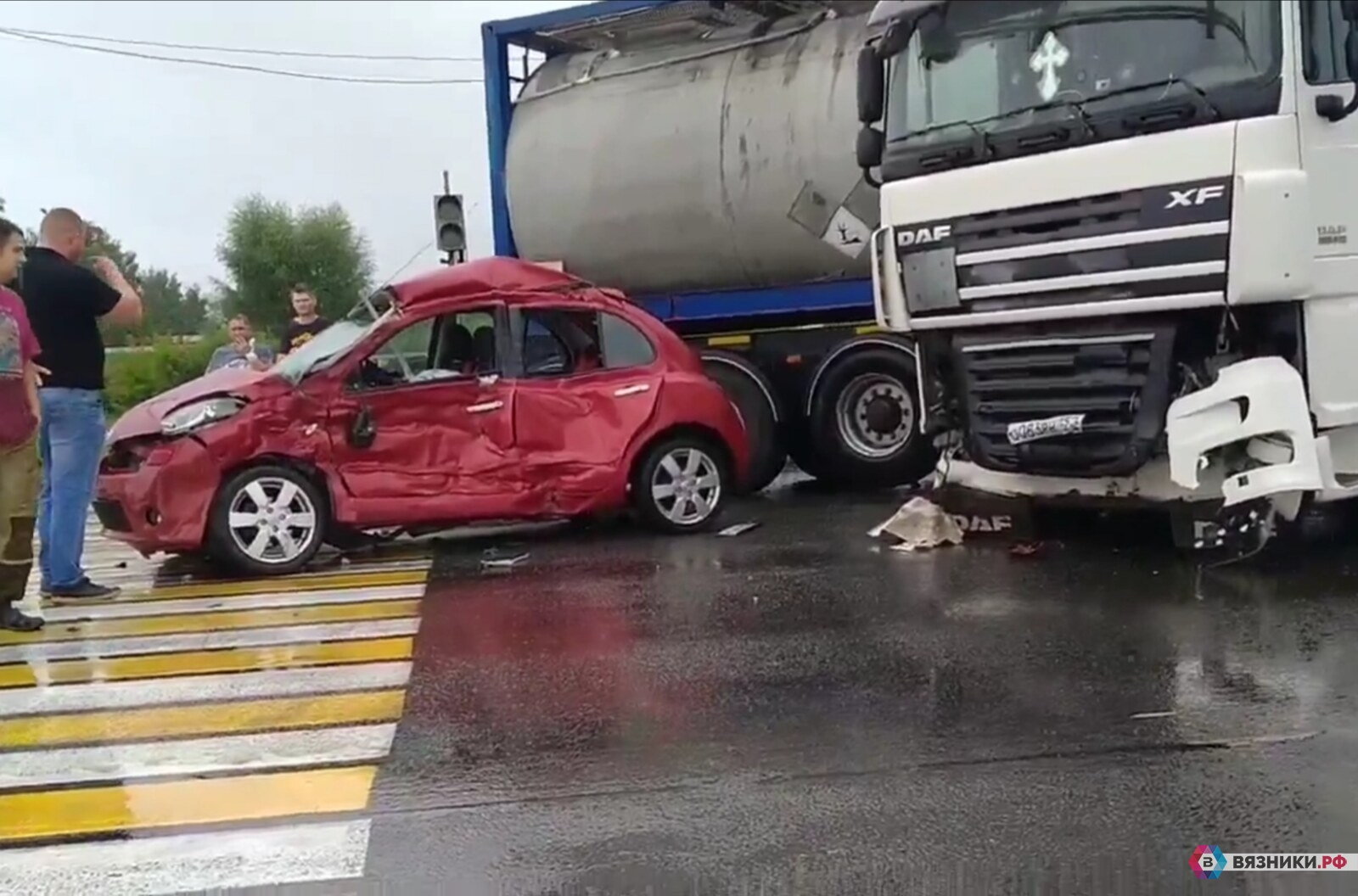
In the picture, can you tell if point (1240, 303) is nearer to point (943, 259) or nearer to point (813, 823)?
point (943, 259)

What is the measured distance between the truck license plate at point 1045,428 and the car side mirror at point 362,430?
12.3ft

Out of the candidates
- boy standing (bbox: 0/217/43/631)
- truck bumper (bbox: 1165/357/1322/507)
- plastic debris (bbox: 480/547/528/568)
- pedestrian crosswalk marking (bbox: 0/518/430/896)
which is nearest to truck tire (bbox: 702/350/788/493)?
plastic debris (bbox: 480/547/528/568)

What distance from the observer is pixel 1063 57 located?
6977 millimetres

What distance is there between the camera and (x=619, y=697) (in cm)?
538

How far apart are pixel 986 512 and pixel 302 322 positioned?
5714 mm

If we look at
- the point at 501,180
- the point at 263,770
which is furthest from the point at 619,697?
the point at 501,180

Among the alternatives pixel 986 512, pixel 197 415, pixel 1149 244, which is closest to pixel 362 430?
pixel 197 415

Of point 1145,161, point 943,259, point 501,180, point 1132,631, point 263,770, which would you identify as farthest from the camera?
point 501,180

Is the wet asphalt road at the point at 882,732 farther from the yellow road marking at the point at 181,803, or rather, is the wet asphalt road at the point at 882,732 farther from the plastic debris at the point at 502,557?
the plastic debris at the point at 502,557

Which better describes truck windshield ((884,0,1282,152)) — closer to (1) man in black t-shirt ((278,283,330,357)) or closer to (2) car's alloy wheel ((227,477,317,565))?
(2) car's alloy wheel ((227,477,317,565))

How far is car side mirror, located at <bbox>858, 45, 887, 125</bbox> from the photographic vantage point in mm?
8086

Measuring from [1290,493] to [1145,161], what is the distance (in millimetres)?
1681

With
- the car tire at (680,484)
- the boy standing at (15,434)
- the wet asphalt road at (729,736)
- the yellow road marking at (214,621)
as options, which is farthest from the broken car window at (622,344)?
the boy standing at (15,434)

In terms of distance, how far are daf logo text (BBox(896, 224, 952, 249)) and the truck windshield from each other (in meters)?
0.49
